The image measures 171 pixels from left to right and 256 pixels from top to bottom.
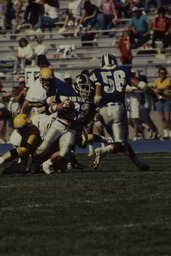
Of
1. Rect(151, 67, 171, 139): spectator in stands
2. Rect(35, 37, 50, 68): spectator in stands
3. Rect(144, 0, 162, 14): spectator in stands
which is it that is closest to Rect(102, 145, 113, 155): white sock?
Rect(151, 67, 171, 139): spectator in stands

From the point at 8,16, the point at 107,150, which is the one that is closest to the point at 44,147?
the point at 107,150

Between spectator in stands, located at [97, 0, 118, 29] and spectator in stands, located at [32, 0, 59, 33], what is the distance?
177 centimetres

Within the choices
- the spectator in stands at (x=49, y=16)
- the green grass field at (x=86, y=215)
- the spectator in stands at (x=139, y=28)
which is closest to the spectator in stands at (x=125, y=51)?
the spectator in stands at (x=139, y=28)

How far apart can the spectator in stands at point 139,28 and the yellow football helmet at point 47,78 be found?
9290 mm

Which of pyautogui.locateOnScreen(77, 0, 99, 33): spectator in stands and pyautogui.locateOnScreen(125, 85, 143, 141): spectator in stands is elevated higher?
pyautogui.locateOnScreen(77, 0, 99, 33): spectator in stands

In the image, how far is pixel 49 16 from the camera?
72.0 feet

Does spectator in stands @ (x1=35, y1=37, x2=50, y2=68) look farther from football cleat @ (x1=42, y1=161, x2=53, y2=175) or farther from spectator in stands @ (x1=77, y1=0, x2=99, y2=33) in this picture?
football cleat @ (x1=42, y1=161, x2=53, y2=175)

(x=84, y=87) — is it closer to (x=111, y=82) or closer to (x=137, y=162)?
(x=111, y=82)

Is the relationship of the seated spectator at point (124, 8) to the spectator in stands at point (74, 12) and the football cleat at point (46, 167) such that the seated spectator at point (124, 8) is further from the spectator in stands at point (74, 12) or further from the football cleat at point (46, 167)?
the football cleat at point (46, 167)

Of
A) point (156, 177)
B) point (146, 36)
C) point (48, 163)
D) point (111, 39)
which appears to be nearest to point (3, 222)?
point (156, 177)

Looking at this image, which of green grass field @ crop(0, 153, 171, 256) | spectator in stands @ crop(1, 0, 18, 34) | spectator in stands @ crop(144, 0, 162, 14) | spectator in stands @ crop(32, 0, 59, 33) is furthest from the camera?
spectator in stands @ crop(1, 0, 18, 34)

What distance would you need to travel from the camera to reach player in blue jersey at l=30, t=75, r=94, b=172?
875 cm

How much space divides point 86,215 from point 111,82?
387 centimetres

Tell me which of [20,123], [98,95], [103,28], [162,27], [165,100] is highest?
[98,95]
